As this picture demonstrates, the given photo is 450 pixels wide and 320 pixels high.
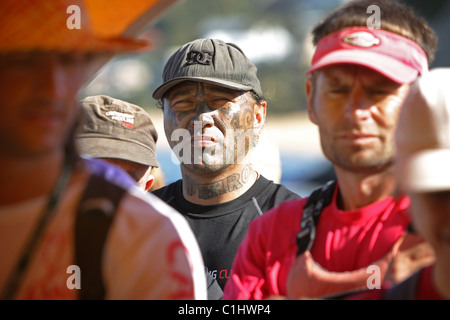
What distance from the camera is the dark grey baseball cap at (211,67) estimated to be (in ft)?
12.1

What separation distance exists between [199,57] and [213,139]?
44 cm

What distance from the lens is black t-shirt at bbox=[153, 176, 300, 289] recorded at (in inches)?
138

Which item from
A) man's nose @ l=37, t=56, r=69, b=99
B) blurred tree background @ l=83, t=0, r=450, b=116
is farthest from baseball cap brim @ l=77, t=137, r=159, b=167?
blurred tree background @ l=83, t=0, r=450, b=116

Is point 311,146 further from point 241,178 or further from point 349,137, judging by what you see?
point 349,137

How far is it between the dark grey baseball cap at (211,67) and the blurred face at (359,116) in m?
1.44

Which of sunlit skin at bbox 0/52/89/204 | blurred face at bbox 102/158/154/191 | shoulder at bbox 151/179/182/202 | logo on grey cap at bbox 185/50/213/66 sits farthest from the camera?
shoulder at bbox 151/179/182/202

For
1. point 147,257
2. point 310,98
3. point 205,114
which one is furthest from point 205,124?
point 147,257

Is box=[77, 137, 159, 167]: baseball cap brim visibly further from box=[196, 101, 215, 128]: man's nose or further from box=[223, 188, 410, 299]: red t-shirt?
box=[223, 188, 410, 299]: red t-shirt

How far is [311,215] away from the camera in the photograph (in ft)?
7.64

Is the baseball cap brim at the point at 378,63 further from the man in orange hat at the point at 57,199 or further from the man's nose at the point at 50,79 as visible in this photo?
the man's nose at the point at 50,79

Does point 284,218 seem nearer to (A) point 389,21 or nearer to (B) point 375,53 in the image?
(B) point 375,53

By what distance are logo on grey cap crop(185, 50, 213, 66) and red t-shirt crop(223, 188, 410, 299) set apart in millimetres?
1465
